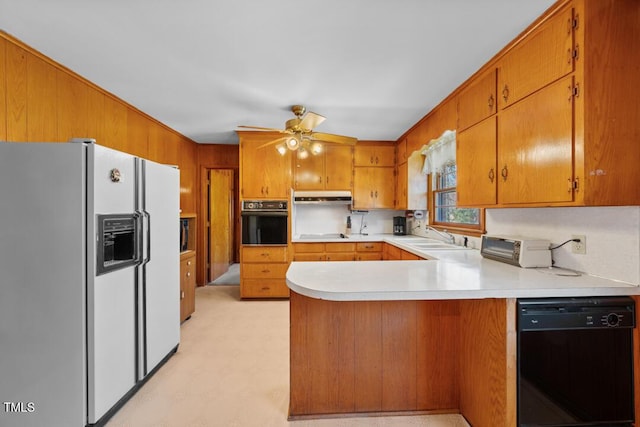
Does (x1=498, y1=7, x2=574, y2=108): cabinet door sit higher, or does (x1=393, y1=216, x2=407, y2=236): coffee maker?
(x1=498, y1=7, x2=574, y2=108): cabinet door

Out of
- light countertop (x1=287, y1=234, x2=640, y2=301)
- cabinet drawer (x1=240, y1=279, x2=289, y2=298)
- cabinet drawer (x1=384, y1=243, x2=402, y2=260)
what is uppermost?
light countertop (x1=287, y1=234, x2=640, y2=301)

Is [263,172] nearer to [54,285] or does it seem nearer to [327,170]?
[327,170]

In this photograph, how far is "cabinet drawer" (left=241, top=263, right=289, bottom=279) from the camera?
3.98 metres

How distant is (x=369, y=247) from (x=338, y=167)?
133cm

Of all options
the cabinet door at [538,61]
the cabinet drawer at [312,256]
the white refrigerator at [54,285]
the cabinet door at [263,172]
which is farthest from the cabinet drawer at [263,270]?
the cabinet door at [538,61]

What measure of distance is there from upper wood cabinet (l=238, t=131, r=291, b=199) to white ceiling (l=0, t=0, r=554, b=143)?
110 cm

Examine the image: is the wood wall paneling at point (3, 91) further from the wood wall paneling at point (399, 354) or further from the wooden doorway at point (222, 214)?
the wooden doorway at point (222, 214)

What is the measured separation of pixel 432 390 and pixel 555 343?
77cm

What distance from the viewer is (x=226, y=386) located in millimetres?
2092

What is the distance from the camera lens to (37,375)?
1.54m

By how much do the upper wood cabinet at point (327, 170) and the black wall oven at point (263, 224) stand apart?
597 millimetres

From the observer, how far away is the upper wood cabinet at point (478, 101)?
6.69 ft

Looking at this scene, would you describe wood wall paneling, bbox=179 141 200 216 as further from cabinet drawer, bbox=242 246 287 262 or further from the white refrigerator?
the white refrigerator

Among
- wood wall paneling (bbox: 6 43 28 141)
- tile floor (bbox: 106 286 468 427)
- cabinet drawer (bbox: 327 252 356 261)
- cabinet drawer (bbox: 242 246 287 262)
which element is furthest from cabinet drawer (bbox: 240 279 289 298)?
wood wall paneling (bbox: 6 43 28 141)
